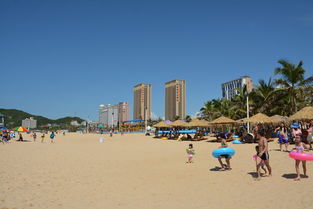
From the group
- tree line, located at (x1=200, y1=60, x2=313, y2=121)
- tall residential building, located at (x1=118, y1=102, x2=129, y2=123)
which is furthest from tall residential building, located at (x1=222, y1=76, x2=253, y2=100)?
tall residential building, located at (x1=118, y1=102, x2=129, y2=123)

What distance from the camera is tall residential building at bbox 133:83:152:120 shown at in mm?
104000

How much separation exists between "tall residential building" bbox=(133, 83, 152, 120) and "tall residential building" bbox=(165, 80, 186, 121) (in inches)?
357

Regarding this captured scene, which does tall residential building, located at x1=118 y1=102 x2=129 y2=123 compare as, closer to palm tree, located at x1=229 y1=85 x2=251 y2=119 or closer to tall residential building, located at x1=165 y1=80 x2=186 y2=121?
tall residential building, located at x1=165 y1=80 x2=186 y2=121

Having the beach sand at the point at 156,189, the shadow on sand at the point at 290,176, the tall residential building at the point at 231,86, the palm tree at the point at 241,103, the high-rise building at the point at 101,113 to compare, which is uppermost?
the tall residential building at the point at 231,86

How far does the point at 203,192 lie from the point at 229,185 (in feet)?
3.12

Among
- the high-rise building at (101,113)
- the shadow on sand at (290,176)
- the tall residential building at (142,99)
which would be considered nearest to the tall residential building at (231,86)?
the tall residential building at (142,99)

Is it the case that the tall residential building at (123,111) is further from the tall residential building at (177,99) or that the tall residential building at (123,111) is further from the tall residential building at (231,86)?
the tall residential building at (231,86)

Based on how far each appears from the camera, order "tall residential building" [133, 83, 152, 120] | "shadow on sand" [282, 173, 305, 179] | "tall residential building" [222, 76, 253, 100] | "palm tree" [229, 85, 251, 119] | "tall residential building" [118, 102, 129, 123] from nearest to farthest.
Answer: "shadow on sand" [282, 173, 305, 179], "palm tree" [229, 85, 251, 119], "tall residential building" [222, 76, 253, 100], "tall residential building" [133, 83, 152, 120], "tall residential building" [118, 102, 129, 123]

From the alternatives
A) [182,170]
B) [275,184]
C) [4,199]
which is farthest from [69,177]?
[275,184]

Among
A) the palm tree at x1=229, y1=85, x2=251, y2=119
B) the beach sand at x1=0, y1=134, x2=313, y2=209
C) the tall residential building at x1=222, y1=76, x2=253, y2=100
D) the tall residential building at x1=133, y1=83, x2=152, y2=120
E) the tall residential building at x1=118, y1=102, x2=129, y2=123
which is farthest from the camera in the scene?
the tall residential building at x1=118, y1=102, x2=129, y2=123

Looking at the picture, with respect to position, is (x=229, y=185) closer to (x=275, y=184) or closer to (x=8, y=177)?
(x=275, y=184)

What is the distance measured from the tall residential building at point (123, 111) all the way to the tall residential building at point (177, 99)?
119 ft

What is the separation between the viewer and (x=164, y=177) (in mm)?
7582

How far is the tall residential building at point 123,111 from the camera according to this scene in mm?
132625
